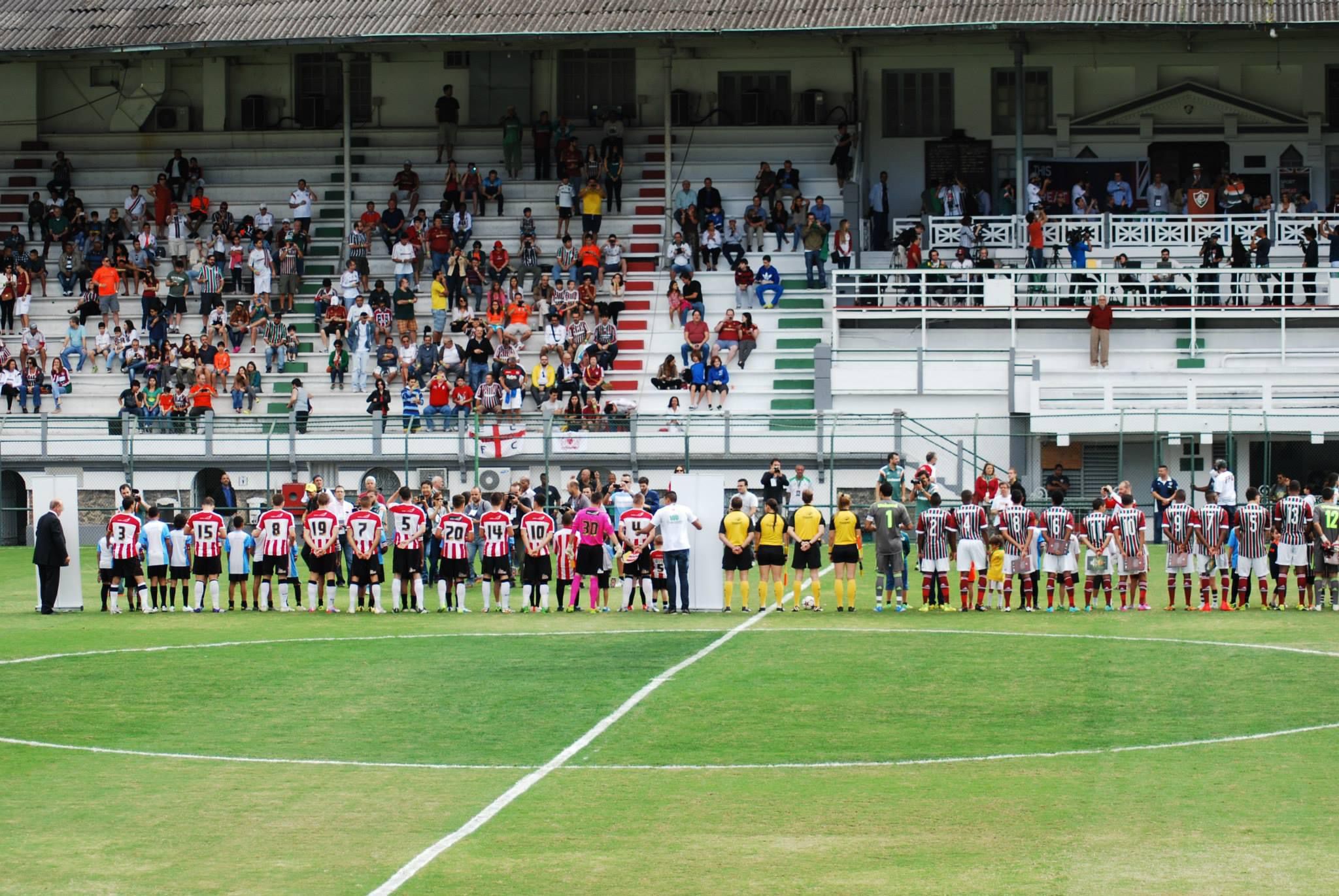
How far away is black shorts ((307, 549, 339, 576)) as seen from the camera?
28.1 metres

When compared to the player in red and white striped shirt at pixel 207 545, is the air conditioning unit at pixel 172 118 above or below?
above

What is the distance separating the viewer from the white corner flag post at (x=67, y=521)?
28.6 metres

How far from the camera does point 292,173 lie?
Answer: 50.2m

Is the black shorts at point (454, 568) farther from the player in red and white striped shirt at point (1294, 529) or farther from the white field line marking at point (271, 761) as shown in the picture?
the player in red and white striped shirt at point (1294, 529)

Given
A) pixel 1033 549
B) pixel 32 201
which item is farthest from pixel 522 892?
pixel 32 201

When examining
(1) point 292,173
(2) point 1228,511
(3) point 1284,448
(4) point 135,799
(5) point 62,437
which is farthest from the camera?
(1) point 292,173

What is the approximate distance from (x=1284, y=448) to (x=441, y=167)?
22044 mm

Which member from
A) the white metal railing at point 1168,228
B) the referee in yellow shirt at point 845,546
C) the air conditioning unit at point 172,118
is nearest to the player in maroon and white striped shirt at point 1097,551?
the referee in yellow shirt at point 845,546

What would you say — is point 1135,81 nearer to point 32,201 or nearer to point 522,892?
point 32,201

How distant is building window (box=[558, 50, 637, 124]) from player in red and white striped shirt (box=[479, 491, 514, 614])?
2463 cm

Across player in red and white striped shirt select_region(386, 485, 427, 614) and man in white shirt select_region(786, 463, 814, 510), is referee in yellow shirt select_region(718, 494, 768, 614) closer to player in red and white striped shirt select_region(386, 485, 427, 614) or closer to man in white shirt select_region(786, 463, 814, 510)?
man in white shirt select_region(786, 463, 814, 510)

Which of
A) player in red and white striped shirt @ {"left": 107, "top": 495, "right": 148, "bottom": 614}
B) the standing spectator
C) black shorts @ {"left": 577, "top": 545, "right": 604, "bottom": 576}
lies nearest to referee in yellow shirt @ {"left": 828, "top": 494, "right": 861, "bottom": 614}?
black shorts @ {"left": 577, "top": 545, "right": 604, "bottom": 576}

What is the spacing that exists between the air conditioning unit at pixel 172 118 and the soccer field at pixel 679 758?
2876cm

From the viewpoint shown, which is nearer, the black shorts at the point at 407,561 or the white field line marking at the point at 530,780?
the white field line marking at the point at 530,780
